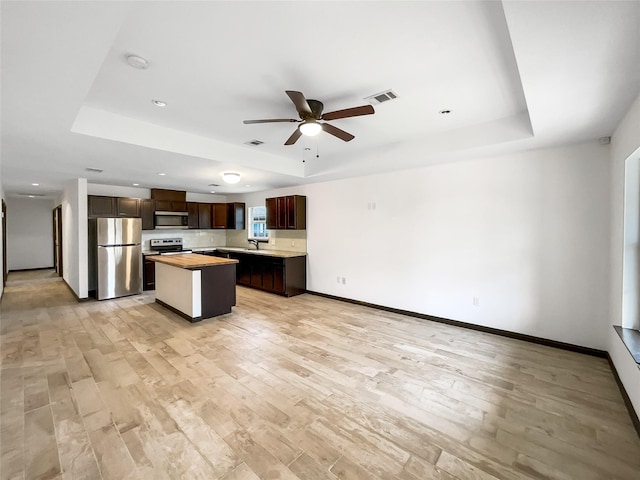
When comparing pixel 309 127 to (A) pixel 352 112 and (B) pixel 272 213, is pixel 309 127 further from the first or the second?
(B) pixel 272 213

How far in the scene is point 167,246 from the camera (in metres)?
7.26

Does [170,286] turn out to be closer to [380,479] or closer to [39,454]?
[39,454]

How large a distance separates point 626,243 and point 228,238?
27.5ft

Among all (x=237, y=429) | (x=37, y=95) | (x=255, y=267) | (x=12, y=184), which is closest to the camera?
(x=237, y=429)

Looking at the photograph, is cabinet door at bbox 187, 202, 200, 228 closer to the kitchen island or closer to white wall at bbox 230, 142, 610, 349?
the kitchen island

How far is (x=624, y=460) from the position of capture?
5.82 ft

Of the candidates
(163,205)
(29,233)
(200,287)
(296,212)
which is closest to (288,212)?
(296,212)

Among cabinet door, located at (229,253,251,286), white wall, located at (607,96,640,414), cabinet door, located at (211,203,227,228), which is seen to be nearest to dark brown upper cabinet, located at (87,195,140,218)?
cabinet door, located at (211,203,227,228)

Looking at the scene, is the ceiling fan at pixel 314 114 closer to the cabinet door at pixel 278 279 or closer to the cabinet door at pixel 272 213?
the cabinet door at pixel 278 279

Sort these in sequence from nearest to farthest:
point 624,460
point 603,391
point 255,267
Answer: point 624,460
point 603,391
point 255,267

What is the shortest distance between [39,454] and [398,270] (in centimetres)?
443

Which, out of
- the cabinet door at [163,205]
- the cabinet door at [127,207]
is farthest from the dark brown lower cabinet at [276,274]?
the cabinet door at [127,207]

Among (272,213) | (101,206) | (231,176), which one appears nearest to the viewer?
(231,176)

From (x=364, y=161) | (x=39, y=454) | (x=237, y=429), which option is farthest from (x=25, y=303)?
(x=364, y=161)
